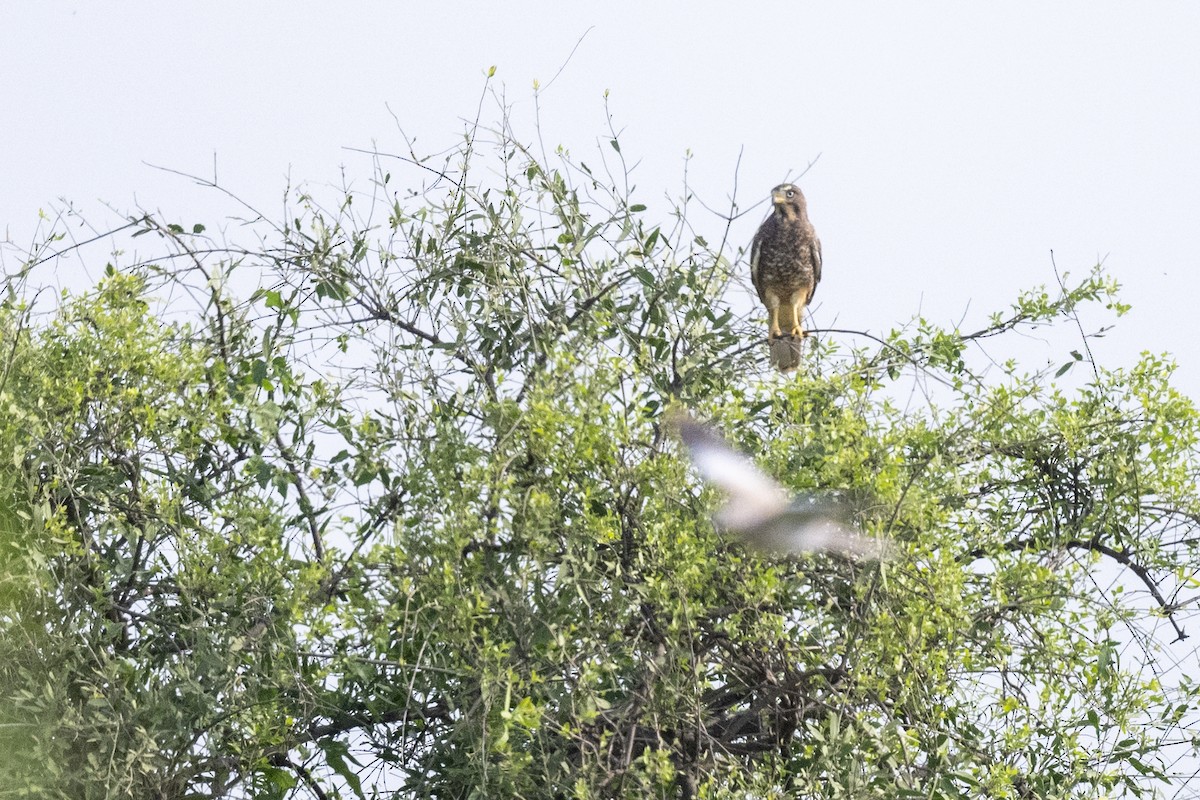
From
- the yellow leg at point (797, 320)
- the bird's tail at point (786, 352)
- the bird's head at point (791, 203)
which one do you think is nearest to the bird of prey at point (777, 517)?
the bird's tail at point (786, 352)

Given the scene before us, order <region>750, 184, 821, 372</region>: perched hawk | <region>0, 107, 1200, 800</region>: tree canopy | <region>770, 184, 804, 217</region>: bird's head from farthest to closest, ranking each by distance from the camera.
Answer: <region>770, 184, 804, 217</region>: bird's head
<region>750, 184, 821, 372</region>: perched hawk
<region>0, 107, 1200, 800</region>: tree canopy

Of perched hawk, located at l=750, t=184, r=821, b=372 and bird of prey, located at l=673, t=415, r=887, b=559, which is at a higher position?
perched hawk, located at l=750, t=184, r=821, b=372

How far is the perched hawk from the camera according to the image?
5.56 meters

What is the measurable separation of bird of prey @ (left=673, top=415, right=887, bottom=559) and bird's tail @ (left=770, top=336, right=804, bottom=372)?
80 centimetres

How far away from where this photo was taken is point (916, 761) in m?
3.25

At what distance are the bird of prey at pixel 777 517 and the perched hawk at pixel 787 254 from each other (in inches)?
70.3

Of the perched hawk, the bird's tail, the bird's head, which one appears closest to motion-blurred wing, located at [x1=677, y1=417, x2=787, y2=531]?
the bird's tail

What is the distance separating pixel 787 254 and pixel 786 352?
173 centimetres

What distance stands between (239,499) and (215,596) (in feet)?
0.99

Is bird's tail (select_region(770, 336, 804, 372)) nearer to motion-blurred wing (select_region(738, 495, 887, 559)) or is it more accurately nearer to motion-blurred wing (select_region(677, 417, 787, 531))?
motion-blurred wing (select_region(677, 417, 787, 531))

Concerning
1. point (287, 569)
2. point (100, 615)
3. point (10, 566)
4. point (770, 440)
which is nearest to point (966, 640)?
point (770, 440)

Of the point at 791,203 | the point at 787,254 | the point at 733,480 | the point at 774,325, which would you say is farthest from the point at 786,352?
the point at 791,203

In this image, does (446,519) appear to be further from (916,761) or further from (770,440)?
(916,761)

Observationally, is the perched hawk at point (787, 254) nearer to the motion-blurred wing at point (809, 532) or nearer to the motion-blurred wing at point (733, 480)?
the motion-blurred wing at point (733, 480)
